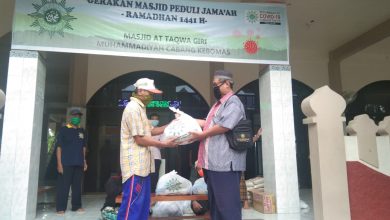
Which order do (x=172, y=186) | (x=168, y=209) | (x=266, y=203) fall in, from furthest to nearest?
(x=266, y=203), (x=168, y=209), (x=172, y=186)

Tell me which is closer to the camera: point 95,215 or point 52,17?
point 52,17

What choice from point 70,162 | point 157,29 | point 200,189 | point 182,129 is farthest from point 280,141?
point 70,162

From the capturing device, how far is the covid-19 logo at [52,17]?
14.8 ft

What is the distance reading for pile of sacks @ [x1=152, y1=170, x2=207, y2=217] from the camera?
178 inches

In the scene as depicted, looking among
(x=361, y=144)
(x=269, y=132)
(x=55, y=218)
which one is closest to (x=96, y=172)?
(x=55, y=218)

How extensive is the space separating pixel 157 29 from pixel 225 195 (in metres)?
2.97

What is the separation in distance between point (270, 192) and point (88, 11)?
379cm

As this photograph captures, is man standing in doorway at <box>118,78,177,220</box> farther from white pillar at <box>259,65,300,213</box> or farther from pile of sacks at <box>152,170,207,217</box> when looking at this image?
white pillar at <box>259,65,300,213</box>

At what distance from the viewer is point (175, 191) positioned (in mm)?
4531

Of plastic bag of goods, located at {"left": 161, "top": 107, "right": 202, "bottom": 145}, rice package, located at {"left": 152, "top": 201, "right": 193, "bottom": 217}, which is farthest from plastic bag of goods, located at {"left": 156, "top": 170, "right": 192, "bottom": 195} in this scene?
plastic bag of goods, located at {"left": 161, "top": 107, "right": 202, "bottom": 145}

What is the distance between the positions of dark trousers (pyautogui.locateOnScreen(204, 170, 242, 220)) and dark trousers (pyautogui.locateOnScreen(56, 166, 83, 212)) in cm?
318

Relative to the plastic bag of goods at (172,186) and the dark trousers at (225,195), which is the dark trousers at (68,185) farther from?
the dark trousers at (225,195)

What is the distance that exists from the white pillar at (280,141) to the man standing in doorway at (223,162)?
254cm

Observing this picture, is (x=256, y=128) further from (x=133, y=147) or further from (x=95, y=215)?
(x=133, y=147)
